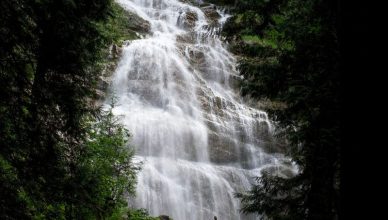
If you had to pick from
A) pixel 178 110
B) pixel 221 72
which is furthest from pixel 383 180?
pixel 221 72

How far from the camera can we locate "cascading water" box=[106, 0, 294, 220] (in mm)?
16344

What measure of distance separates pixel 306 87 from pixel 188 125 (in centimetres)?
1302

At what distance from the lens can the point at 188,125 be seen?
771 inches

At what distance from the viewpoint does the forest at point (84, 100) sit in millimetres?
4379

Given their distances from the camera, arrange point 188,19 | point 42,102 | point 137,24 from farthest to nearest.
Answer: point 188,19
point 137,24
point 42,102

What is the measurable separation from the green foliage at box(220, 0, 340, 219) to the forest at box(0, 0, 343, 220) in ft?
0.07

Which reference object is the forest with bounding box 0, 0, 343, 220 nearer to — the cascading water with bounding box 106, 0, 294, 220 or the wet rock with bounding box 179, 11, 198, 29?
the cascading water with bounding box 106, 0, 294, 220

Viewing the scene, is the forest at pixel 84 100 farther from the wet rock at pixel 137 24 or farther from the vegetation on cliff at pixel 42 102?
the wet rock at pixel 137 24

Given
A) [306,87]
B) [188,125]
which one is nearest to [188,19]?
[188,125]

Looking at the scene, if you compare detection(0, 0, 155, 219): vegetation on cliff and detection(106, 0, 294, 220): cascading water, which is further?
detection(106, 0, 294, 220): cascading water

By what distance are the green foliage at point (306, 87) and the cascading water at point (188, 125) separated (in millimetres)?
7796

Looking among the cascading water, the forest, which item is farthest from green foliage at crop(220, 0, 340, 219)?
the cascading water

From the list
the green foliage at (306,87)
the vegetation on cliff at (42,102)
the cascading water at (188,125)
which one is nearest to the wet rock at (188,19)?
the cascading water at (188,125)

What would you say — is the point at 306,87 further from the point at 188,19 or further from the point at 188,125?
the point at 188,19
